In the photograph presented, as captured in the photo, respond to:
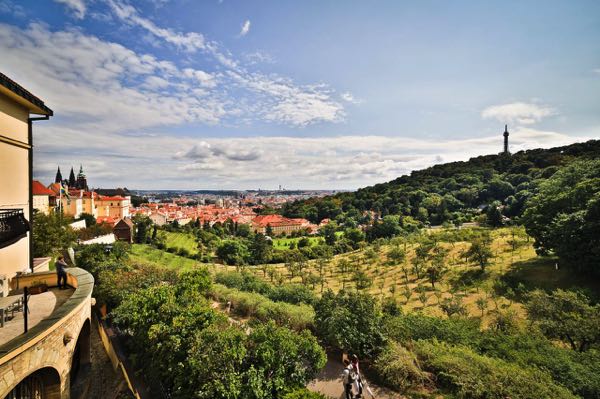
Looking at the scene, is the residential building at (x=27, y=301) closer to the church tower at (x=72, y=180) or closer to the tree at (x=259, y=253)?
the tree at (x=259, y=253)

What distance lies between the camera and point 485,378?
25.1ft

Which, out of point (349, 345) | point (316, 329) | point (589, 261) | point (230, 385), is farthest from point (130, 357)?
point (589, 261)

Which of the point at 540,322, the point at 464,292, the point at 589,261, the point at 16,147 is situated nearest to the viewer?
the point at 16,147

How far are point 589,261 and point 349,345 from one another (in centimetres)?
1884

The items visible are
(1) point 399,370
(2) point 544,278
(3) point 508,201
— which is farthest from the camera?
(3) point 508,201

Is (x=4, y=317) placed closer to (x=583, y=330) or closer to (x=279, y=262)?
(x=583, y=330)

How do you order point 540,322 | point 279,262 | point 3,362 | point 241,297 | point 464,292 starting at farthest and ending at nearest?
1. point 279,262
2. point 464,292
3. point 241,297
4. point 540,322
5. point 3,362

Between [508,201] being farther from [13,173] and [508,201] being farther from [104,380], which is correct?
[13,173]

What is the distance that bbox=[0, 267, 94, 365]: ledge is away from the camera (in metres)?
5.37

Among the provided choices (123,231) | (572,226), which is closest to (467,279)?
(572,226)

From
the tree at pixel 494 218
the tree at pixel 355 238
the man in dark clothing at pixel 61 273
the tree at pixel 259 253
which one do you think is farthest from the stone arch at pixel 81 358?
the tree at pixel 494 218

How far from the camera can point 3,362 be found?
200 inches

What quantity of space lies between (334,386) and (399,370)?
1.96 meters

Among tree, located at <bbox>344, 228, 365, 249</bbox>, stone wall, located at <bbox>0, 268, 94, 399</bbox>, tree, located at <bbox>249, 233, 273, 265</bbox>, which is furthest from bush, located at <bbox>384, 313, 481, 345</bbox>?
tree, located at <bbox>344, 228, 365, 249</bbox>
